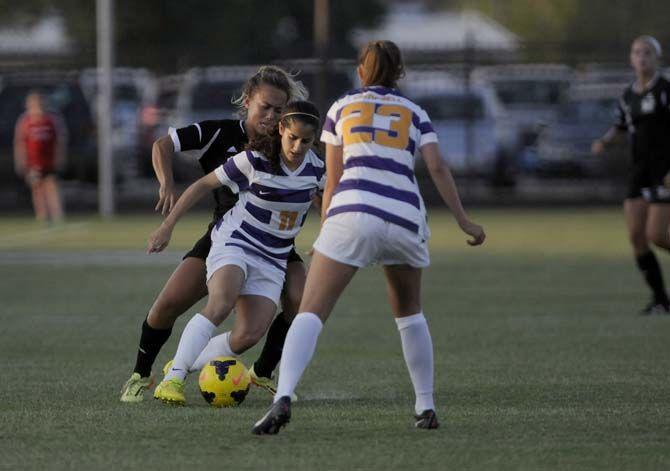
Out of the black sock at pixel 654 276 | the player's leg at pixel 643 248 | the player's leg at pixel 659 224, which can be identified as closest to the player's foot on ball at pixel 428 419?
the player's leg at pixel 659 224

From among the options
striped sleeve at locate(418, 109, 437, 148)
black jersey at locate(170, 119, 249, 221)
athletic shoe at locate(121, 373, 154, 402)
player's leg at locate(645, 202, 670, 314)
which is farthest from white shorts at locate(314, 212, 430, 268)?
player's leg at locate(645, 202, 670, 314)

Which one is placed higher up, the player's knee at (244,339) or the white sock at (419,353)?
the white sock at (419,353)

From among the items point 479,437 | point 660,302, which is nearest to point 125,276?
point 660,302

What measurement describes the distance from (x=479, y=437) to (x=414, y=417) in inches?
22.9

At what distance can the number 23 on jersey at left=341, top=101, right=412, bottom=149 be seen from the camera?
6.91 metres

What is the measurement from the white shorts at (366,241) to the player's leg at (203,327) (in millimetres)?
1092

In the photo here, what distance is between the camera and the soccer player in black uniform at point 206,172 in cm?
804

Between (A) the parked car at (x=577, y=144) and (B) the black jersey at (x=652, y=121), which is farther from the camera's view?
(A) the parked car at (x=577, y=144)

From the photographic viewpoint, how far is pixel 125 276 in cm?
1598

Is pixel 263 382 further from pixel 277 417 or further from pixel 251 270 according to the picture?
pixel 277 417

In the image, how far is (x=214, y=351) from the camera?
8312 mm

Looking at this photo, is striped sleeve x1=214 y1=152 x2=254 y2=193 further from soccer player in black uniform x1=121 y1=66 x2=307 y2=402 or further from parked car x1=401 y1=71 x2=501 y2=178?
parked car x1=401 y1=71 x2=501 y2=178

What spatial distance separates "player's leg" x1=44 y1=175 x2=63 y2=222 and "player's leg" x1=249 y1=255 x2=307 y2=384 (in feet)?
53.2

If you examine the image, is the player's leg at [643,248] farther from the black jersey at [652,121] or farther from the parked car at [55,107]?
the parked car at [55,107]
